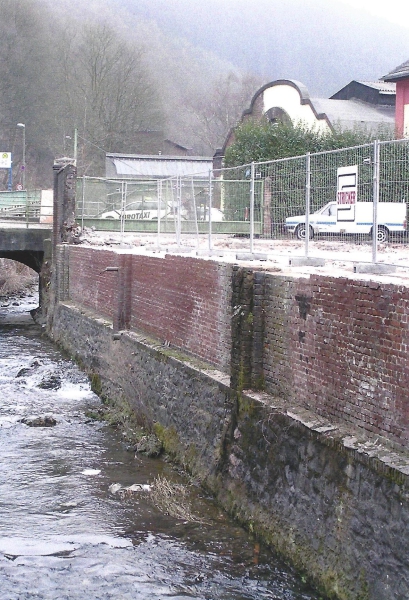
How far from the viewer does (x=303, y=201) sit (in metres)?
11.2

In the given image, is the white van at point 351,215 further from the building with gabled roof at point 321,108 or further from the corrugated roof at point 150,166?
the corrugated roof at point 150,166

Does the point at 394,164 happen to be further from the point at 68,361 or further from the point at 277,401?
the point at 68,361

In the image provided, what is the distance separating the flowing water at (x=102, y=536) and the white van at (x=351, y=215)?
368 cm

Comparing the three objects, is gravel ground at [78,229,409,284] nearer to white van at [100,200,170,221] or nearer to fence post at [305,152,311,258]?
fence post at [305,152,311,258]

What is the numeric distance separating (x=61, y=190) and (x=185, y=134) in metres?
68.7

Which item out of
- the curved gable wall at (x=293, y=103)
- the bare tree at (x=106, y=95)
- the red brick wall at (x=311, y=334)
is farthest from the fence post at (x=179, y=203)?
the bare tree at (x=106, y=95)

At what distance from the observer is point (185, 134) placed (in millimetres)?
94188

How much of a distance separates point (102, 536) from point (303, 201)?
493cm

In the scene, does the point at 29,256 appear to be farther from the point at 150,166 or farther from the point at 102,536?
the point at 150,166

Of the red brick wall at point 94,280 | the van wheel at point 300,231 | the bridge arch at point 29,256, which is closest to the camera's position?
the van wheel at point 300,231

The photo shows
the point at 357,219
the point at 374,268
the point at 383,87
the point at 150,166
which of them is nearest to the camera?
the point at 374,268

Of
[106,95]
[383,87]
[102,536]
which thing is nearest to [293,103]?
[383,87]

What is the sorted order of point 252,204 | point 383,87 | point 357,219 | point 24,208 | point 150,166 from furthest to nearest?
1. point 150,166
2. point 383,87
3. point 24,208
4. point 252,204
5. point 357,219

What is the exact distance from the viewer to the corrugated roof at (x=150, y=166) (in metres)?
53.6
